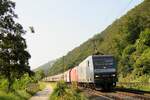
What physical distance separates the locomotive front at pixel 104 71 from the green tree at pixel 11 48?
8061mm

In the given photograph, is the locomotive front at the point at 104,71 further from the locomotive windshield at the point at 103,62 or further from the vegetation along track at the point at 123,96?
the vegetation along track at the point at 123,96

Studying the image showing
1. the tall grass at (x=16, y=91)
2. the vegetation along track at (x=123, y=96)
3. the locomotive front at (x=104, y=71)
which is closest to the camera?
the vegetation along track at (x=123, y=96)

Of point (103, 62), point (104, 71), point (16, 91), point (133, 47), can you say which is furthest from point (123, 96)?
point (133, 47)

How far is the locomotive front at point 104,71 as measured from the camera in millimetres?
37875

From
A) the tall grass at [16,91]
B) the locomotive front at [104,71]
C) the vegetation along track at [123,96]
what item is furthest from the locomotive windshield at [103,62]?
the tall grass at [16,91]

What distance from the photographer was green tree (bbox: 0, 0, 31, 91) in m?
38.3

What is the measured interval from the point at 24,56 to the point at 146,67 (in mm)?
34511

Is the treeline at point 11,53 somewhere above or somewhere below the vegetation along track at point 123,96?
above

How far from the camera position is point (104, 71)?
38.2 metres

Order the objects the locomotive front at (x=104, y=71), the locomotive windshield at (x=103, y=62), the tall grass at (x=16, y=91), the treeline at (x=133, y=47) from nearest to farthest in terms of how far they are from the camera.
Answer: the tall grass at (x=16, y=91)
the locomotive front at (x=104, y=71)
the locomotive windshield at (x=103, y=62)
the treeline at (x=133, y=47)

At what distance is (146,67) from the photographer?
257ft

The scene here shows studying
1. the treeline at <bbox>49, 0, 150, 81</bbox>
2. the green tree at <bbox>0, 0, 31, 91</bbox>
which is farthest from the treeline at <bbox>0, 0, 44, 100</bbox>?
the treeline at <bbox>49, 0, 150, 81</bbox>

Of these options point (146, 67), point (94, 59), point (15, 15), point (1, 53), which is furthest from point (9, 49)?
point (146, 67)

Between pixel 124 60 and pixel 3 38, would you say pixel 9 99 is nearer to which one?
pixel 3 38
